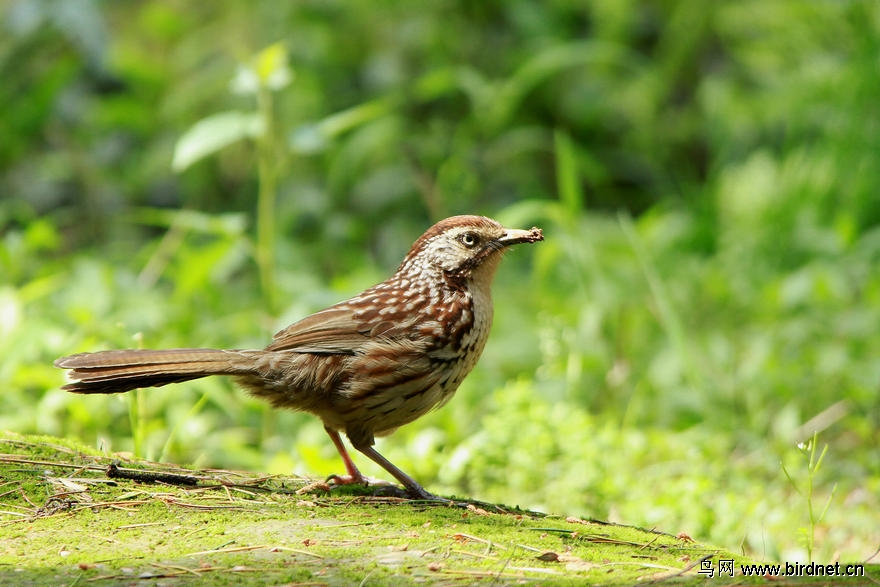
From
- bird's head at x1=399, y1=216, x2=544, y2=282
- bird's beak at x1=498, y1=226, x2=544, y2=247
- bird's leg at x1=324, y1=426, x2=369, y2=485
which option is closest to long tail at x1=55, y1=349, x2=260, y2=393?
bird's leg at x1=324, y1=426, x2=369, y2=485

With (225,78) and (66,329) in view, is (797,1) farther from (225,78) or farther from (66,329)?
(66,329)

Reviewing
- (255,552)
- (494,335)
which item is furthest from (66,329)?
(255,552)

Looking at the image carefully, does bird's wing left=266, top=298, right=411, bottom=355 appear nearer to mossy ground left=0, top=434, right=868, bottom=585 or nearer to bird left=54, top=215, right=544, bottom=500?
bird left=54, top=215, right=544, bottom=500

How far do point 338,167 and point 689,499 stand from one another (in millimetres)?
5261

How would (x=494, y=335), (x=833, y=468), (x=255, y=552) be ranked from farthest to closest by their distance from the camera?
1. (x=494, y=335)
2. (x=833, y=468)
3. (x=255, y=552)

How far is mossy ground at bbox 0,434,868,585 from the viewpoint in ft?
9.12

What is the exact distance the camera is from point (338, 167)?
9.21 metres

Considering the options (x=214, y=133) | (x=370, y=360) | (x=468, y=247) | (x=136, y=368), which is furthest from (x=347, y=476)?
(x=214, y=133)

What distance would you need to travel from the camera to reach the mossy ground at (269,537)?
2.78 metres

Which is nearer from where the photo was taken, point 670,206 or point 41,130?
point 41,130

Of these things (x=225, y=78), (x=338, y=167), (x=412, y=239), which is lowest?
(x=412, y=239)

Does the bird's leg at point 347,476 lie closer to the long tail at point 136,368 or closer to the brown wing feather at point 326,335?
the brown wing feather at point 326,335

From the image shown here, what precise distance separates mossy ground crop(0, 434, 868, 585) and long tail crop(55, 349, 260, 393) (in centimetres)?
32

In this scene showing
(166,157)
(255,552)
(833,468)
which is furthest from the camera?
(166,157)
